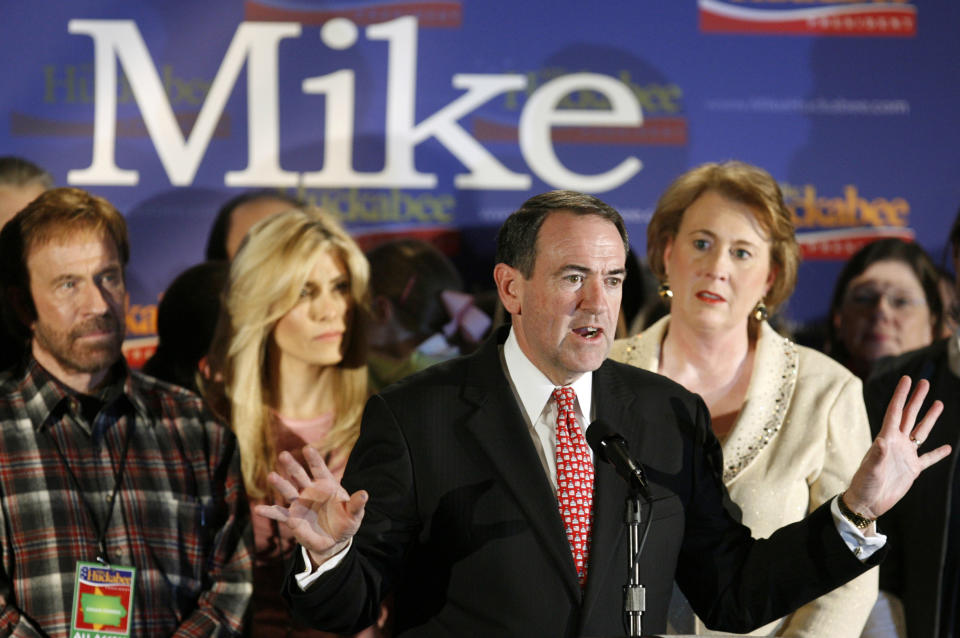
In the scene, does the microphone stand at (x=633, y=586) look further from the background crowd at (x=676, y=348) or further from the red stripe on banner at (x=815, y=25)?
A: the red stripe on banner at (x=815, y=25)

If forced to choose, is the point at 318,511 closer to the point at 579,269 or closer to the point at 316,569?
the point at 316,569

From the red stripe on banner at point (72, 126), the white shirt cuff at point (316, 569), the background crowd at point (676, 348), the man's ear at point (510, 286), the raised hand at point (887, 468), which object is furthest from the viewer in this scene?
the red stripe on banner at point (72, 126)

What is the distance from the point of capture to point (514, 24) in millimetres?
4637

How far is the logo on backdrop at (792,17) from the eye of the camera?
470cm

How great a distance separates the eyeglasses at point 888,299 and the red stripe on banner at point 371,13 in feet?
6.54

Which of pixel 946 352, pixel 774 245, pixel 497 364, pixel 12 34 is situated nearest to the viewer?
pixel 497 364

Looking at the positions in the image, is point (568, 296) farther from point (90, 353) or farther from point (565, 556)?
point (90, 353)

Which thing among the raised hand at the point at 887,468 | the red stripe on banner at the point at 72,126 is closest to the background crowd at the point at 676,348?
the red stripe on banner at the point at 72,126

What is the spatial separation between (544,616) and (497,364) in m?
0.61

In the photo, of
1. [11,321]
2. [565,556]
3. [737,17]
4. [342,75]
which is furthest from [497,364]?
[737,17]

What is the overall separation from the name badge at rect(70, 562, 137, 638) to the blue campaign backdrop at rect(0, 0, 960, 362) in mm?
1473

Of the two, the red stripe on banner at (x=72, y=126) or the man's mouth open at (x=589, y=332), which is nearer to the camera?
the man's mouth open at (x=589, y=332)

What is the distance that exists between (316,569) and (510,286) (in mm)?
847

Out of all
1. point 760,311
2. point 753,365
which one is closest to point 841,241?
point 760,311
